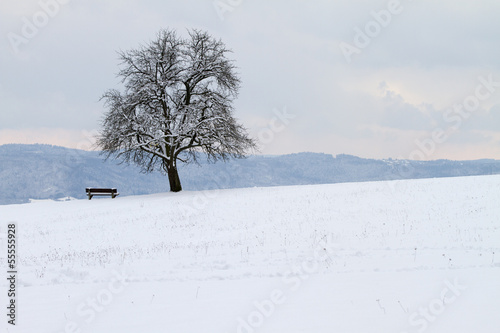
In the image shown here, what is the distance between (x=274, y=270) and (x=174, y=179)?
20.7 meters

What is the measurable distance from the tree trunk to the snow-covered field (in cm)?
1069

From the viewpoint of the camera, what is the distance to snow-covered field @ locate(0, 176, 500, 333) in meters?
6.62

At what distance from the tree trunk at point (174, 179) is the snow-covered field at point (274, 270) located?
1069cm

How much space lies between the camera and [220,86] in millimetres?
29266

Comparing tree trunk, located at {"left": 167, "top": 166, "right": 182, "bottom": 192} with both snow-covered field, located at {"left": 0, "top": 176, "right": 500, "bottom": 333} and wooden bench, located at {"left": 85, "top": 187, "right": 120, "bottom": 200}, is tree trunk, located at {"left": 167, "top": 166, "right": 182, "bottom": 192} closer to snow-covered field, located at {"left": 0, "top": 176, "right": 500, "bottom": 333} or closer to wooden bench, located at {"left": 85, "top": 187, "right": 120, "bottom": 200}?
wooden bench, located at {"left": 85, "top": 187, "right": 120, "bottom": 200}

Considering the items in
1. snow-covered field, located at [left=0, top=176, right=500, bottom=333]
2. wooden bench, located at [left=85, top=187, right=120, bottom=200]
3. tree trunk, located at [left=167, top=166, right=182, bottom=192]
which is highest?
tree trunk, located at [left=167, top=166, right=182, bottom=192]

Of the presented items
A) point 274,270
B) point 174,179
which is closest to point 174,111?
point 174,179

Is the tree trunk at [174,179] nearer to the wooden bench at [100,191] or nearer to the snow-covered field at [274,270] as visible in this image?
the wooden bench at [100,191]

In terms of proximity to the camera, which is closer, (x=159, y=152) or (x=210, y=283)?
(x=210, y=283)

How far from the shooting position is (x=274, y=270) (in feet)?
30.1

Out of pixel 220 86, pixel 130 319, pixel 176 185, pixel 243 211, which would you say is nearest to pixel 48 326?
pixel 130 319

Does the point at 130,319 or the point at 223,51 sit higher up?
the point at 223,51

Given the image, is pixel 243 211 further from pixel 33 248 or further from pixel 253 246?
pixel 33 248

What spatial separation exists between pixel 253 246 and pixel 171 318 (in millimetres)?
5044
